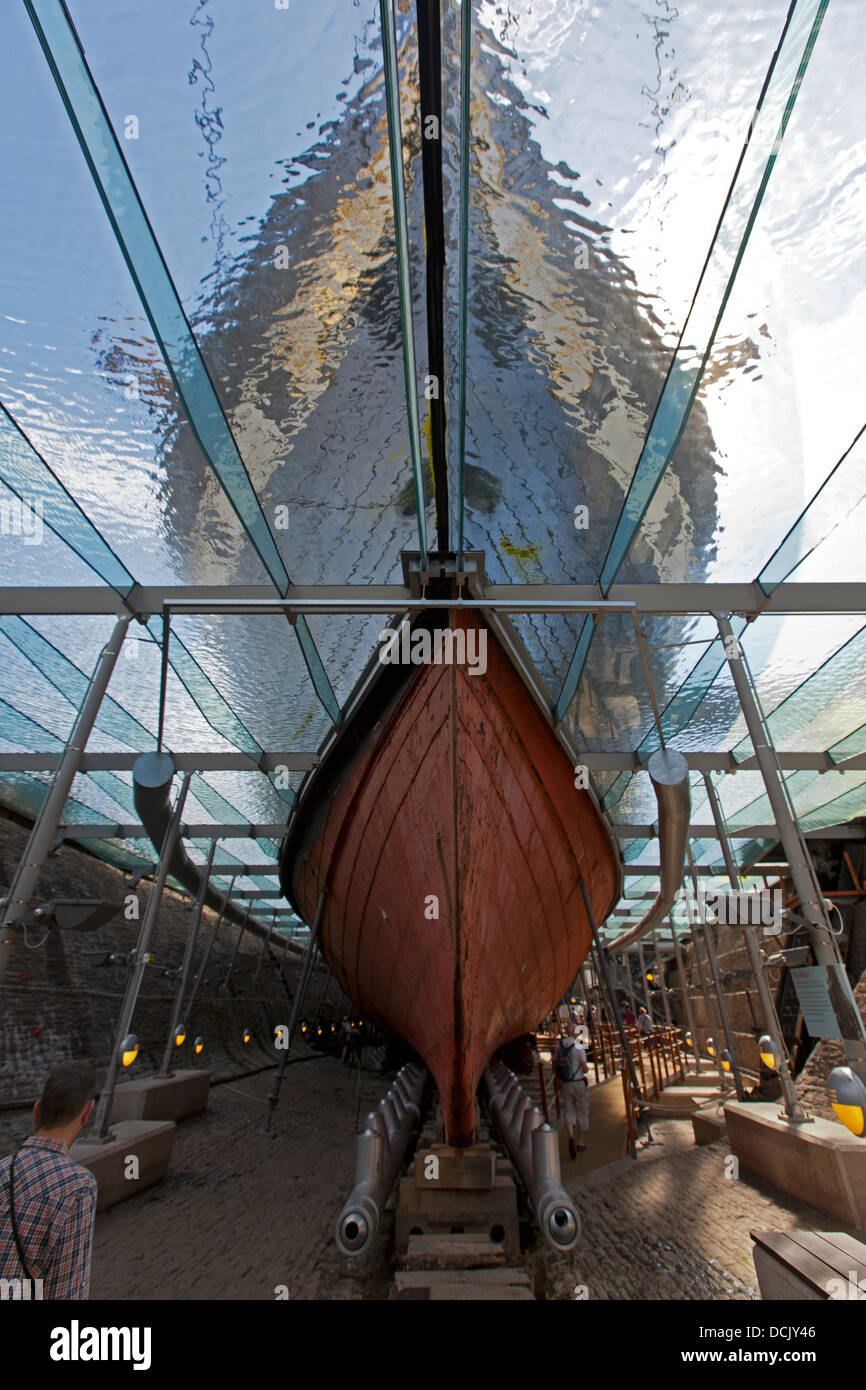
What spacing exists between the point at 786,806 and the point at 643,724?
3.82 m

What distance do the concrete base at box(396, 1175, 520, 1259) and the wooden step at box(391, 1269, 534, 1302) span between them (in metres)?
0.77

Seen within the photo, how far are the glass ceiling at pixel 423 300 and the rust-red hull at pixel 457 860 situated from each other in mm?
1850

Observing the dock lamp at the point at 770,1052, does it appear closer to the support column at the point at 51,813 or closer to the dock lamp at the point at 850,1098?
the dock lamp at the point at 850,1098

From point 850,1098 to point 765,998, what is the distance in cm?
425

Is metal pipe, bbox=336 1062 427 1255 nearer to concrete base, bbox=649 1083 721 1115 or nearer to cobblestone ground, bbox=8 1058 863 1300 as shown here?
cobblestone ground, bbox=8 1058 863 1300

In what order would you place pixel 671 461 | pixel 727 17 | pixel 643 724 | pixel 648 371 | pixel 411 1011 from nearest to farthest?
pixel 727 17, pixel 648 371, pixel 671 461, pixel 411 1011, pixel 643 724

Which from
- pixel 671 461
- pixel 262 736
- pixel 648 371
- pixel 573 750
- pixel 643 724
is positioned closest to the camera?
pixel 648 371

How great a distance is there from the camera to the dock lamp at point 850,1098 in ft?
14.4

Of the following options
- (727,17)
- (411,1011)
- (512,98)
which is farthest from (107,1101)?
(727,17)

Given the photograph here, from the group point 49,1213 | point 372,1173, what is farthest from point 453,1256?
point 49,1213

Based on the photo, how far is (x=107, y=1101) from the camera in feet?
20.3

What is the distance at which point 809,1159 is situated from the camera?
5.39 m

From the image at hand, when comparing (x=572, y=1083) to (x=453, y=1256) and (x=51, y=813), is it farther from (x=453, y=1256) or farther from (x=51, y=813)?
(x=51, y=813)

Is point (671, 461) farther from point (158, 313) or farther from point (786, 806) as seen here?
point (158, 313)
